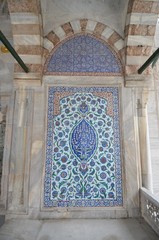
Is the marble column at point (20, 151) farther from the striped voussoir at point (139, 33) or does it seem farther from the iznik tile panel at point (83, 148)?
the striped voussoir at point (139, 33)

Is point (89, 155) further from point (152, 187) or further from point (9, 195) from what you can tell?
point (9, 195)

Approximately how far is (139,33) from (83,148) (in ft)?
6.04

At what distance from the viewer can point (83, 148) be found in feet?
9.08

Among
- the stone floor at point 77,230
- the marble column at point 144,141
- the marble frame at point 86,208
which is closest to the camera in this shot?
the stone floor at point 77,230

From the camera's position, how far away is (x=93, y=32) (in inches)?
120

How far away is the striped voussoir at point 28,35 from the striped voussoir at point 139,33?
1.28 meters

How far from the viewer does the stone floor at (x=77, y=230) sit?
2.04m

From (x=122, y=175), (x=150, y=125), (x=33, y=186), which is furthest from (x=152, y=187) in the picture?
(x=33, y=186)

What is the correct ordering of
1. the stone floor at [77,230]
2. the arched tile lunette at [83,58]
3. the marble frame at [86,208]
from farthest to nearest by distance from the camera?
the arched tile lunette at [83,58] → the marble frame at [86,208] → the stone floor at [77,230]

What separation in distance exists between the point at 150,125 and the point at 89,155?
1.07 m

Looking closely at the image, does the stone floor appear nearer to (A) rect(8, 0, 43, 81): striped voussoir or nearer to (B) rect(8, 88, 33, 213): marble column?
(B) rect(8, 88, 33, 213): marble column

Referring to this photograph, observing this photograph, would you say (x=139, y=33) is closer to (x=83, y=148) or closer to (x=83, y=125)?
(x=83, y=125)

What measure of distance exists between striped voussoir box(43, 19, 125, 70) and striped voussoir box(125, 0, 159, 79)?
0.52ft

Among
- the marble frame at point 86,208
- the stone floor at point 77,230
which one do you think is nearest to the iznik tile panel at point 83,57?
the marble frame at point 86,208
